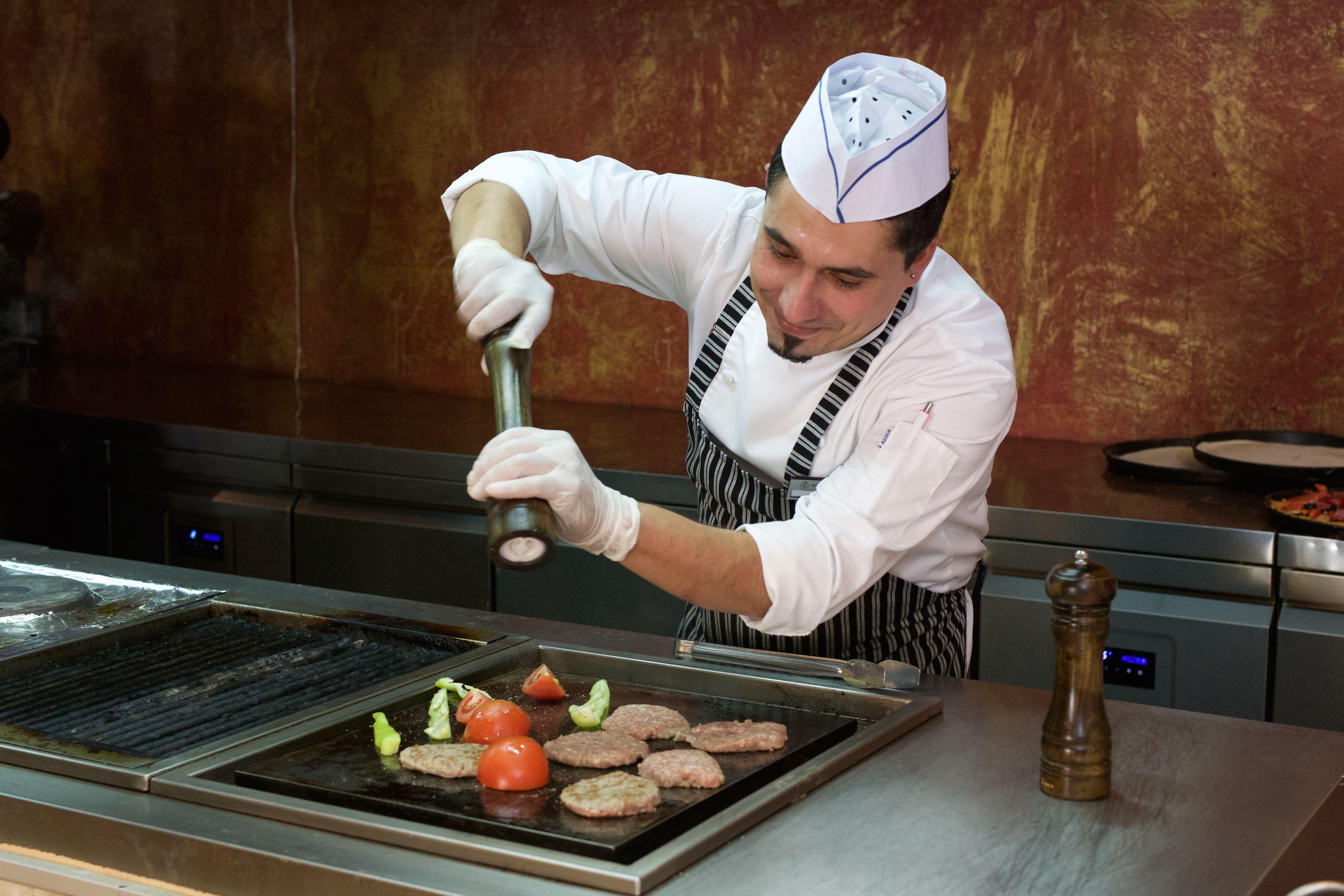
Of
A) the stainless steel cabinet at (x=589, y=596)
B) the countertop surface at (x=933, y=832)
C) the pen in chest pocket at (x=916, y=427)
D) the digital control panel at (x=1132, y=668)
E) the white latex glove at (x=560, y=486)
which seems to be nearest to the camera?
the countertop surface at (x=933, y=832)

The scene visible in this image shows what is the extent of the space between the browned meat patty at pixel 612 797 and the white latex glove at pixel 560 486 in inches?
10.7

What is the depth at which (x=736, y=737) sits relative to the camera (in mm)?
1456

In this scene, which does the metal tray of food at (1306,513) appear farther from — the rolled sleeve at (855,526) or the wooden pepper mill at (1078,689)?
the wooden pepper mill at (1078,689)

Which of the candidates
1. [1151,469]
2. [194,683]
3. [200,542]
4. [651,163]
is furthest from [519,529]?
[651,163]

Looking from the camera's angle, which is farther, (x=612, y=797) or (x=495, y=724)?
(x=495, y=724)

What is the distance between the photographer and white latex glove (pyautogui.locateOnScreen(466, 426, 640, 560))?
1.37 m

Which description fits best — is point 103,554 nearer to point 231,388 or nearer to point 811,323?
point 231,388

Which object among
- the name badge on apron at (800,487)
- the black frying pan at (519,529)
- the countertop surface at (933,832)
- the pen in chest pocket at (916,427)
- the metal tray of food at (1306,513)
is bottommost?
the countertop surface at (933,832)

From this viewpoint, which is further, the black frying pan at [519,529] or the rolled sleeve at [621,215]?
the rolled sleeve at [621,215]

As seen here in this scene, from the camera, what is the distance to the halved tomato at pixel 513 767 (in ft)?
4.39

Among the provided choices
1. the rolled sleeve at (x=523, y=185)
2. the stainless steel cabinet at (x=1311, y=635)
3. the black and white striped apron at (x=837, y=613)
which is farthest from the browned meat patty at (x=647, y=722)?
the stainless steel cabinet at (x=1311, y=635)

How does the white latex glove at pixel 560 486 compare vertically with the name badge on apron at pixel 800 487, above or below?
above

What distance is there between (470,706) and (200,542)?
2197 millimetres

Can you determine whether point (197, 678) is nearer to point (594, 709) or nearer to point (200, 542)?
point (594, 709)
